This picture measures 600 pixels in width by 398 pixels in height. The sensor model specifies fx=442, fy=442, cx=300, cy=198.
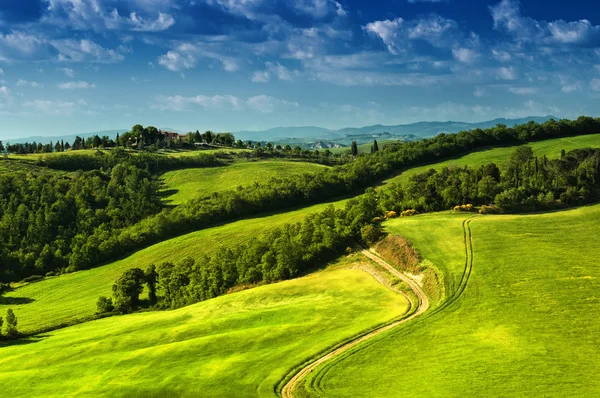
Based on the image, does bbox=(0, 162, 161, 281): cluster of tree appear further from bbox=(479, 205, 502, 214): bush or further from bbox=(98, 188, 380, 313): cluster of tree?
bbox=(479, 205, 502, 214): bush

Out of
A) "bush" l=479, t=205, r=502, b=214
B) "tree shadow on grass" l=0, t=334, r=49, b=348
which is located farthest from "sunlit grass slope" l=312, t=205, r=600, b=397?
"tree shadow on grass" l=0, t=334, r=49, b=348

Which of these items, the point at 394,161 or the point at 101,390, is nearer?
the point at 101,390

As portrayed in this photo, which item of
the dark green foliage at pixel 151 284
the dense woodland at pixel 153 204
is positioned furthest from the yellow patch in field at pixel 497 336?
the dark green foliage at pixel 151 284

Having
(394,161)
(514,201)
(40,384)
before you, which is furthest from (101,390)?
(394,161)

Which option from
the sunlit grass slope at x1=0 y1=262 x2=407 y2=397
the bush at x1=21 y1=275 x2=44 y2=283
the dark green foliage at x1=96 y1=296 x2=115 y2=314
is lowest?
the bush at x1=21 y1=275 x2=44 y2=283

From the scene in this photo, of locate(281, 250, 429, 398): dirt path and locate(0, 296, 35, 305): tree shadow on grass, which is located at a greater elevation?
locate(281, 250, 429, 398): dirt path

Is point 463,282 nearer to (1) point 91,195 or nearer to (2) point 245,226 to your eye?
(2) point 245,226
